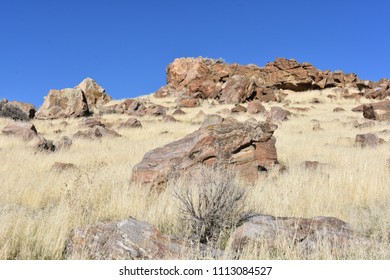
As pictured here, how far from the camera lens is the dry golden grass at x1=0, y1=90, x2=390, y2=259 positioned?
4555mm

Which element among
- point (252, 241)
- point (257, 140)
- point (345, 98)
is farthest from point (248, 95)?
point (252, 241)

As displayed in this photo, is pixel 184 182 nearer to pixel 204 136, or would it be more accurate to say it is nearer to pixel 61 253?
pixel 204 136

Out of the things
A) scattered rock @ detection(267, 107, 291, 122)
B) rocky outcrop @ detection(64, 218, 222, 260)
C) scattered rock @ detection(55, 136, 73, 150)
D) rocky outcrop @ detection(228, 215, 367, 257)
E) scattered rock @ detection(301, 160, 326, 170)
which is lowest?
rocky outcrop @ detection(64, 218, 222, 260)

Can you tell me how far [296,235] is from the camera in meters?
4.62

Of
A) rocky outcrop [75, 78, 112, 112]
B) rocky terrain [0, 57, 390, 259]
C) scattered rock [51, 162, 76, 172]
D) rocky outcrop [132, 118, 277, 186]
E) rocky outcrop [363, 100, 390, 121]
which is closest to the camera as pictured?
rocky terrain [0, 57, 390, 259]

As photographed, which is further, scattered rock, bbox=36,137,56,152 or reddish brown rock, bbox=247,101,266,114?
reddish brown rock, bbox=247,101,266,114

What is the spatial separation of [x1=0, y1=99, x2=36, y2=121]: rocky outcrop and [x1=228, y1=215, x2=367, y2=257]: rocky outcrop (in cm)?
2499

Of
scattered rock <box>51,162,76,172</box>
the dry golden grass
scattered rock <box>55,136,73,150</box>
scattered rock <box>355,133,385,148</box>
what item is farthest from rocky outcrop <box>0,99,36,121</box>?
scattered rock <box>355,133,385,148</box>

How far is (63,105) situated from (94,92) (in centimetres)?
1081

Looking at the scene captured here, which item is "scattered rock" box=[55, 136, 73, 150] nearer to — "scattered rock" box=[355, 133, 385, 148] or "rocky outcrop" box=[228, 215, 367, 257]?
"scattered rock" box=[355, 133, 385, 148]

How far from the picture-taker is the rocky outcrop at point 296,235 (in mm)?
4289

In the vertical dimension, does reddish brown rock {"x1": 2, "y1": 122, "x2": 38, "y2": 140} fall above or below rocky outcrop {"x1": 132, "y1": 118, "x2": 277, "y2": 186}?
above

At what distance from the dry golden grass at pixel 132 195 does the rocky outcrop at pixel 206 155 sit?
453 mm

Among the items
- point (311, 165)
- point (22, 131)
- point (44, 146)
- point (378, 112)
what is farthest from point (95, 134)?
point (378, 112)
